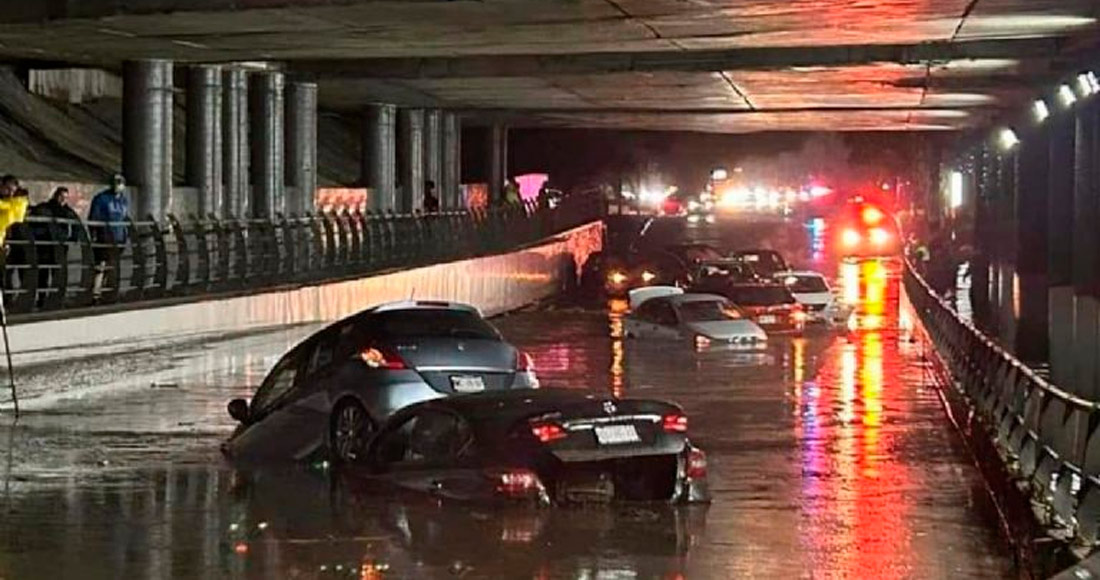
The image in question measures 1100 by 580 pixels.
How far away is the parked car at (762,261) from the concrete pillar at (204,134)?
16.2 meters

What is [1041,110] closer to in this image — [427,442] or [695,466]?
[695,466]

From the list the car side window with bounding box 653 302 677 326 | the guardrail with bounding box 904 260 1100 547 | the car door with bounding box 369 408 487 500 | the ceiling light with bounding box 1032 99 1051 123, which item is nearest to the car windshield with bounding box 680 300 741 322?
the car side window with bounding box 653 302 677 326

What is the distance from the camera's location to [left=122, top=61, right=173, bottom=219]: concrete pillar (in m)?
34.5

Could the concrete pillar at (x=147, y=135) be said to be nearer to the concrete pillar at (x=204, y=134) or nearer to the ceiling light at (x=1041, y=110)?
the concrete pillar at (x=204, y=134)

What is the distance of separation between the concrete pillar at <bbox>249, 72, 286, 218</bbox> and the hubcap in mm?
22443

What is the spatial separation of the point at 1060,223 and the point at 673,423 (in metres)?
24.4

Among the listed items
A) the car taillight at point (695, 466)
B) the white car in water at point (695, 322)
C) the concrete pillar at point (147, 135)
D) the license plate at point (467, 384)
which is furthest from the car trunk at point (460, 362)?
the white car in water at point (695, 322)

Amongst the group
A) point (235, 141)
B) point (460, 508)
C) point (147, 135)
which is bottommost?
point (460, 508)

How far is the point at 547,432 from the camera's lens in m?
14.4

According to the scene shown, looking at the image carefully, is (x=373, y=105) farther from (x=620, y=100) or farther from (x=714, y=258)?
(x=714, y=258)

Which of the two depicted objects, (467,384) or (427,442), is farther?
(467,384)

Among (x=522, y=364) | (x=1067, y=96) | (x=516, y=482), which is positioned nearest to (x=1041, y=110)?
(x=1067, y=96)

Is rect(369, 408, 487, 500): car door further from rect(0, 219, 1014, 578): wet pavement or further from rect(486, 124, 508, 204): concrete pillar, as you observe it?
rect(486, 124, 508, 204): concrete pillar

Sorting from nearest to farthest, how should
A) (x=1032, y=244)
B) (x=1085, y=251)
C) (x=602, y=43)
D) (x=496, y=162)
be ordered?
(x=602, y=43), (x=1085, y=251), (x=1032, y=244), (x=496, y=162)
